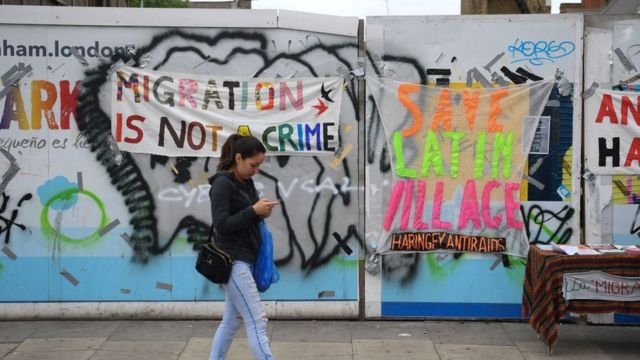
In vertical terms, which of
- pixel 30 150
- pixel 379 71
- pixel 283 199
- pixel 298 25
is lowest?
pixel 283 199

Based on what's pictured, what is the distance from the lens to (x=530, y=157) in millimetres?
7039

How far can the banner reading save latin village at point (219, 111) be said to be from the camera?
23.1 ft

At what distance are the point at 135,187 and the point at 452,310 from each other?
3.25 meters

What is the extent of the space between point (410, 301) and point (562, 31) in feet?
9.58

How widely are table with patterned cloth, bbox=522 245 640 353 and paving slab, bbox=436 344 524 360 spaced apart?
0.31 meters

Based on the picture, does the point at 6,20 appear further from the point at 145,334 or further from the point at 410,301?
the point at 410,301

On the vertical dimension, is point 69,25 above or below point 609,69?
above

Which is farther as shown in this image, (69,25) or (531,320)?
(69,25)

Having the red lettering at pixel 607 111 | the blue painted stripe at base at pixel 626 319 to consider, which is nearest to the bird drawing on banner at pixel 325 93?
the red lettering at pixel 607 111

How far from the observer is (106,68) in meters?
7.08

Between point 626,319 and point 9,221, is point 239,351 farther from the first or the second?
point 626,319

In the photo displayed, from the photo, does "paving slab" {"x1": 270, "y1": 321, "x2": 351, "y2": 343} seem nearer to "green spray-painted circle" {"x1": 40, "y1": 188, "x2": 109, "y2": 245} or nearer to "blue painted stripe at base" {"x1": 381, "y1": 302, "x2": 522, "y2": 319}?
"blue painted stripe at base" {"x1": 381, "y1": 302, "x2": 522, "y2": 319}

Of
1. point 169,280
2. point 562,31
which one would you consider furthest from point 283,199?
point 562,31

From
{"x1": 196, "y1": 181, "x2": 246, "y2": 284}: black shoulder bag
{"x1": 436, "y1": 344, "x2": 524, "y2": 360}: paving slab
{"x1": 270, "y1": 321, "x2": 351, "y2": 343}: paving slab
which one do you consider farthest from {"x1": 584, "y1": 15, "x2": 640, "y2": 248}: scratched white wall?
{"x1": 196, "y1": 181, "x2": 246, "y2": 284}: black shoulder bag
